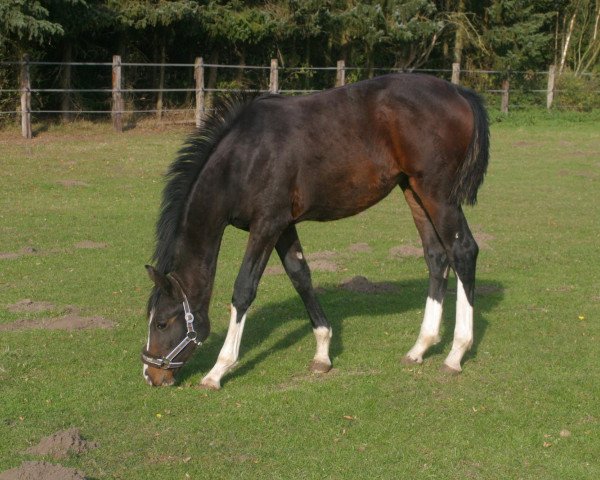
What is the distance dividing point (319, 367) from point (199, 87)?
1856 cm

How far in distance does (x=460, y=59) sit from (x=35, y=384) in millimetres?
28309

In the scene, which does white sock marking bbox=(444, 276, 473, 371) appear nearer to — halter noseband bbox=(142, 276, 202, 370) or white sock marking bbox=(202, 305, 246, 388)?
white sock marking bbox=(202, 305, 246, 388)

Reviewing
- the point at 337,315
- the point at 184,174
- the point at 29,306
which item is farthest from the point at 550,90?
the point at 184,174

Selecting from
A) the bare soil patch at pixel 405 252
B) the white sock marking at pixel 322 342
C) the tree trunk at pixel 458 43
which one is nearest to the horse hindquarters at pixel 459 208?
the white sock marking at pixel 322 342

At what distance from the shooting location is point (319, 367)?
664 cm

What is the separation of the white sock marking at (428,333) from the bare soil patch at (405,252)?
387cm

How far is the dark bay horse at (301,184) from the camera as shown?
6.19m

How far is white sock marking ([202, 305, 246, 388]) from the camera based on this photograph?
6.21 m

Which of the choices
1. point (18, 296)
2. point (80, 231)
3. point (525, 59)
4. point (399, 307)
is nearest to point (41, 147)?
point (80, 231)

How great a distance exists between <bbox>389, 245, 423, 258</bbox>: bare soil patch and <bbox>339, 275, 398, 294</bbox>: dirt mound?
1.58 m

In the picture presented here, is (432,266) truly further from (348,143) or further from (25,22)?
(25,22)

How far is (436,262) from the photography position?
7133 millimetres

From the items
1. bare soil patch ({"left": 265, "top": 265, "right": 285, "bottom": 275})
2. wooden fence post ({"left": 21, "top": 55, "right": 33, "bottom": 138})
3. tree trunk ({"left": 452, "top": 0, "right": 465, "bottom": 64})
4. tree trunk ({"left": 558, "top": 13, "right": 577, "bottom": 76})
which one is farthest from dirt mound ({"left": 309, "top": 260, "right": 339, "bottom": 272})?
tree trunk ({"left": 558, "top": 13, "right": 577, "bottom": 76})

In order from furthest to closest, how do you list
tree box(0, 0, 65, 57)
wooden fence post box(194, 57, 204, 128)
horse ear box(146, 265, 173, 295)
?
wooden fence post box(194, 57, 204, 128)
tree box(0, 0, 65, 57)
horse ear box(146, 265, 173, 295)
